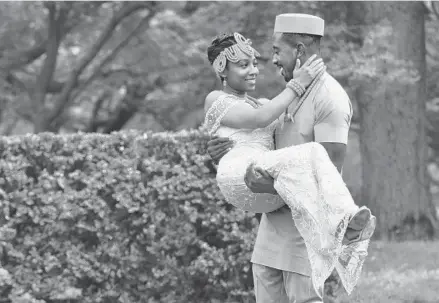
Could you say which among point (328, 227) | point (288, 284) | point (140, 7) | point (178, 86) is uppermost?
point (140, 7)

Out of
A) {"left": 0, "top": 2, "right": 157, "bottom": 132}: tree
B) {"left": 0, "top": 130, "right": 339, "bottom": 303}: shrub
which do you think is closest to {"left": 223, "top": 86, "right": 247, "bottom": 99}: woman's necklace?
{"left": 0, "top": 130, "right": 339, "bottom": 303}: shrub

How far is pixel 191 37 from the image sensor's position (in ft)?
43.4

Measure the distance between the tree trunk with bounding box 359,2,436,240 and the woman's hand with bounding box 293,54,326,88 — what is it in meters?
7.33

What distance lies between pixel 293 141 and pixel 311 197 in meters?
0.44

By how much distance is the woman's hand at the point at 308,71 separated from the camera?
3.95 m

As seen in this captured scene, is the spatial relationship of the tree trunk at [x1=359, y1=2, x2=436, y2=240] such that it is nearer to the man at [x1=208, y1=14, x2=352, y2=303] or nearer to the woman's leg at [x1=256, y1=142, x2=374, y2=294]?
the man at [x1=208, y1=14, x2=352, y2=303]

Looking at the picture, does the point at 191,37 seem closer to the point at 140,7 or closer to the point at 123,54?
the point at 140,7

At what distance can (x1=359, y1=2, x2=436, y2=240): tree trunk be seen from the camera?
11.2 m

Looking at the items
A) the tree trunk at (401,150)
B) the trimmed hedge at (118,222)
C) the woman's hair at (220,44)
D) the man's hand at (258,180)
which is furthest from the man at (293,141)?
the tree trunk at (401,150)

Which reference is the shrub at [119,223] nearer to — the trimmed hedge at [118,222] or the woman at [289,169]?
the trimmed hedge at [118,222]

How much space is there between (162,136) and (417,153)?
221 inches

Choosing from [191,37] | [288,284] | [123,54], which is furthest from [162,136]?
[123,54]

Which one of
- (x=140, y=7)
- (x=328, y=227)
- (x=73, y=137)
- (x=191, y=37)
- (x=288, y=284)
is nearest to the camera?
(x=328, y=227)

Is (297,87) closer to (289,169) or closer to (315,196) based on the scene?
(289,169)
